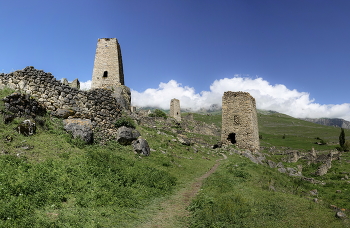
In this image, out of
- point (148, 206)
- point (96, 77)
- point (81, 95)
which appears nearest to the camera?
point (148, 206)

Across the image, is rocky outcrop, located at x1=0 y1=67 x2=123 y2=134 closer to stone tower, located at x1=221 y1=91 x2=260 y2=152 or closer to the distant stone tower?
stone tower, located at x1=221 y1=91 x2=260 y2=152

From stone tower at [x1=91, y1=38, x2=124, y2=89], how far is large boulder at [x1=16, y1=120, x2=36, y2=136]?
14475mm

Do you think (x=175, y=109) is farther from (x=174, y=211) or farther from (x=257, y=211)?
(x=257, y=211)

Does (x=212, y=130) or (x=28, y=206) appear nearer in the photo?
(x=28, y=206)

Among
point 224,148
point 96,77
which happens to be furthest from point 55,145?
point 224,148

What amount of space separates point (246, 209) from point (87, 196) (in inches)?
205

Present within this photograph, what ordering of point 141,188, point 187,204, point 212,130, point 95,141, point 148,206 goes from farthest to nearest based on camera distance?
1. point 212,130
2. point 95,141
3. point 141,188
4. point 187,204
5. point 148,206

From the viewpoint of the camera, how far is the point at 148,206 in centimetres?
809

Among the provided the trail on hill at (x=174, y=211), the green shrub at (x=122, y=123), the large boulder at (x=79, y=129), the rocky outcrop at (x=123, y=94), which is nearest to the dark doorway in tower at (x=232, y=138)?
the rocky outcrop at (x=123, y=94)

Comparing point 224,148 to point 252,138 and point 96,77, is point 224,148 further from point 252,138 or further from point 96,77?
point 96,77

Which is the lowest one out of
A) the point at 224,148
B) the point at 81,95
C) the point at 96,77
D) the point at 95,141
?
the point at 224,148

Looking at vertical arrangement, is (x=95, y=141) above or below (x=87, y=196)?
above

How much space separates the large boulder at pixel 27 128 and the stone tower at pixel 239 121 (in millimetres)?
23854

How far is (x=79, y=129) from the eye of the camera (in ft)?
39.5
